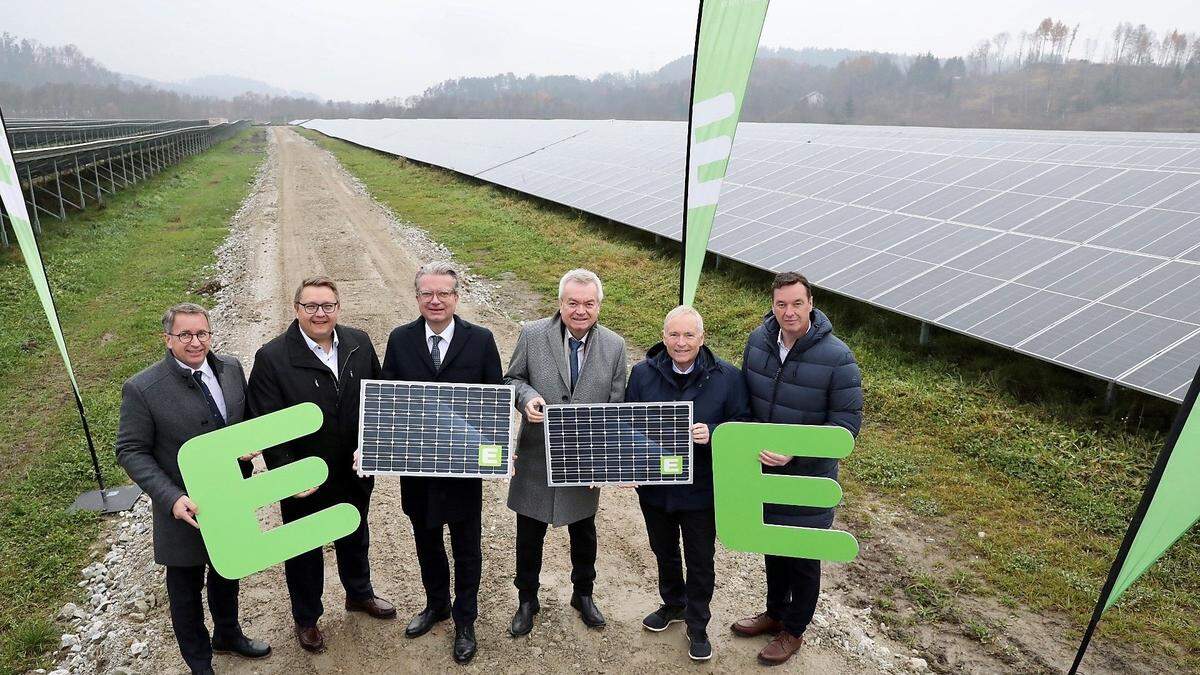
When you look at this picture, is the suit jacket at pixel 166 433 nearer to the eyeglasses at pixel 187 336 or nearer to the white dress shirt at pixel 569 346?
the eyeglasses at pixel 187 336

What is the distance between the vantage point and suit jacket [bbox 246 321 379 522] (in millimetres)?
4156

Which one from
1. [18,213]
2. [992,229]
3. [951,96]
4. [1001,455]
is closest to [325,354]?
[18,213]

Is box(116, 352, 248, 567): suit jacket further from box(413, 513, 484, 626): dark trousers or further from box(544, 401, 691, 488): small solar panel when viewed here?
box(544, 401, 691, 488): small solar panel

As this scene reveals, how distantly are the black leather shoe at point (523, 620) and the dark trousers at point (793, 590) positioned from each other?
1645mm

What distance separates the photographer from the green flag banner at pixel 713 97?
4.81 metres

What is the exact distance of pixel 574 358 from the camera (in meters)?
4.52

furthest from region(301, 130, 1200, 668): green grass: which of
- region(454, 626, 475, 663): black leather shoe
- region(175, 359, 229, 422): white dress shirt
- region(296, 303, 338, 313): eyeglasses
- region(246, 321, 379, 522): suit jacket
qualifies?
region(175, 359, 229, 422): white dress shirt

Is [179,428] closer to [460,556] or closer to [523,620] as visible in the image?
[460,556]

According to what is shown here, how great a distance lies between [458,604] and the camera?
4.70 metres

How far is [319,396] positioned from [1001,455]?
21.4 feet

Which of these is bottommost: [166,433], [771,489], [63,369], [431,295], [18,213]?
[63,369]

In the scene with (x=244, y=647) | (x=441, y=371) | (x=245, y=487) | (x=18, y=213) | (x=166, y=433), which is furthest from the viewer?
(x=18, y=213)

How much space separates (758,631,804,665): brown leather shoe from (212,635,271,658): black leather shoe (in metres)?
3.28

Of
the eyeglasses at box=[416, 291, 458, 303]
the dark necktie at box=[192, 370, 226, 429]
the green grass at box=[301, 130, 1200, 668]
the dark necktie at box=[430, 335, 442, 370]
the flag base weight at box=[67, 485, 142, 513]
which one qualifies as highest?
the eyeglasses at box=[416, 291, 458, 303]
